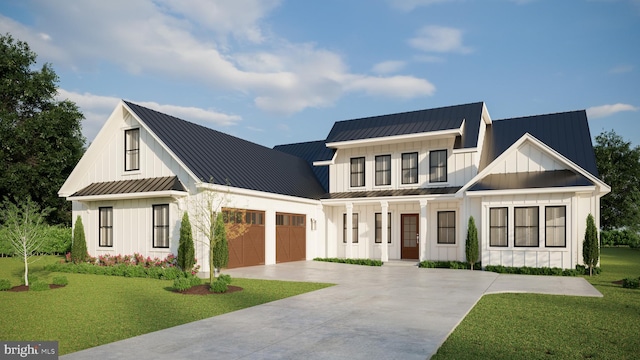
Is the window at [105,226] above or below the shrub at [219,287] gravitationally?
above

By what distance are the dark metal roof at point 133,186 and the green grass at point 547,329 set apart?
1177cm

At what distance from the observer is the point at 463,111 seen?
891 inches

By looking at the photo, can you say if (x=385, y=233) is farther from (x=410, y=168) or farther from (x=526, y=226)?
(x=526, y=226)

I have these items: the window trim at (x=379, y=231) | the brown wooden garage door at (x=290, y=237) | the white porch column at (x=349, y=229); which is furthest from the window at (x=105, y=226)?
the window trim at (x=379, y=231)

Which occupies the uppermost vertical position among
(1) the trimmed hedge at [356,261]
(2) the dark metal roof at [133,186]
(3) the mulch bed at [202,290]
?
(2) the dark metal roof at [133,186]

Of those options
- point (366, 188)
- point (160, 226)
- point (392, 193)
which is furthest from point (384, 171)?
point (160, 226)

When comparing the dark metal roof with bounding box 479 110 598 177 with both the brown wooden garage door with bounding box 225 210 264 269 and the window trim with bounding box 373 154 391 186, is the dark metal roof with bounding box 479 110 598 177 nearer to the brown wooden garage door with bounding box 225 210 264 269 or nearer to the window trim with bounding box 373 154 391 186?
the window trim with bounding box 373 154 391 186

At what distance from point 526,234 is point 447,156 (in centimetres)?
526

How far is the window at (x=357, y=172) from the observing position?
23.9 metres

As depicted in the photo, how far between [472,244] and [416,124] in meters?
6.50

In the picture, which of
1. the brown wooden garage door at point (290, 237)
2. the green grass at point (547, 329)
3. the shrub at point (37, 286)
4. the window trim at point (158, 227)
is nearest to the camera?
the green grass at point (547, 329)

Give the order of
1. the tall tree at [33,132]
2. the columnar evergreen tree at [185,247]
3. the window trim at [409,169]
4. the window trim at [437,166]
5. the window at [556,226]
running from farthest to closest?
the tall tree at [33,132] < the window trim at [409,169] < the window trim at [437,166] < the window at [556,226] < the columnar evergreen tree at [185,247]

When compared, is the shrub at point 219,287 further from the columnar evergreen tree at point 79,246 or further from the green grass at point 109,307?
the columnar evergreen tree at point 79,246

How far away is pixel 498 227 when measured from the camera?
18547 millimetres
